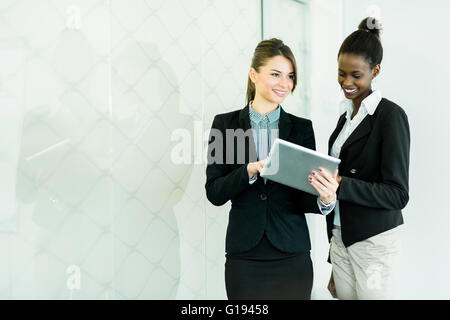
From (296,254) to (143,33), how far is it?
43.9 inches

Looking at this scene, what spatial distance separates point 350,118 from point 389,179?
1.02ft

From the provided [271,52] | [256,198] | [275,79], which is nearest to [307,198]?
[256,198]

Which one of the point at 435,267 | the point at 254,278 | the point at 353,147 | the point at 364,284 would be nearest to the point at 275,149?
the point at 353,147

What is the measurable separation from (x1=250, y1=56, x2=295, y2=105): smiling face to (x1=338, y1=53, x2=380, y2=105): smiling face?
196mm

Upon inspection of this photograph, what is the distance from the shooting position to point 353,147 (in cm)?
165

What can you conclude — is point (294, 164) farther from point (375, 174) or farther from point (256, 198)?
point (375, 174)

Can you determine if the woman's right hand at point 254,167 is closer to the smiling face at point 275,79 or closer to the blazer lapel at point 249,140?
the blazer lapel at point 249,140

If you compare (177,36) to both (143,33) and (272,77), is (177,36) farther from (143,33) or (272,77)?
(272,77)

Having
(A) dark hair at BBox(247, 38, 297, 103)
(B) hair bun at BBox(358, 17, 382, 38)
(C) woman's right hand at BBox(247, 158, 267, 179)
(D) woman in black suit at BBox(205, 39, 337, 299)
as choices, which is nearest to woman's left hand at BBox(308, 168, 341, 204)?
(D) woman in black suit at BBox(205, 39, 337, 299)

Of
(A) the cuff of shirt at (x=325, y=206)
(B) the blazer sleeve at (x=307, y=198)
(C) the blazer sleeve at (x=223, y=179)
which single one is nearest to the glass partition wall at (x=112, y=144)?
(C) the blazer sleeve at (x=223, y=179)

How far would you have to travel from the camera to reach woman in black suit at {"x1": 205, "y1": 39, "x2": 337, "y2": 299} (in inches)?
62.9

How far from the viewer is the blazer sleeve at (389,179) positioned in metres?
1.55

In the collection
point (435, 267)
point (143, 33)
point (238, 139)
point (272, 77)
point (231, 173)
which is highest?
point (143, 33)

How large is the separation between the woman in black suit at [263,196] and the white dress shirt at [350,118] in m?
0.11
